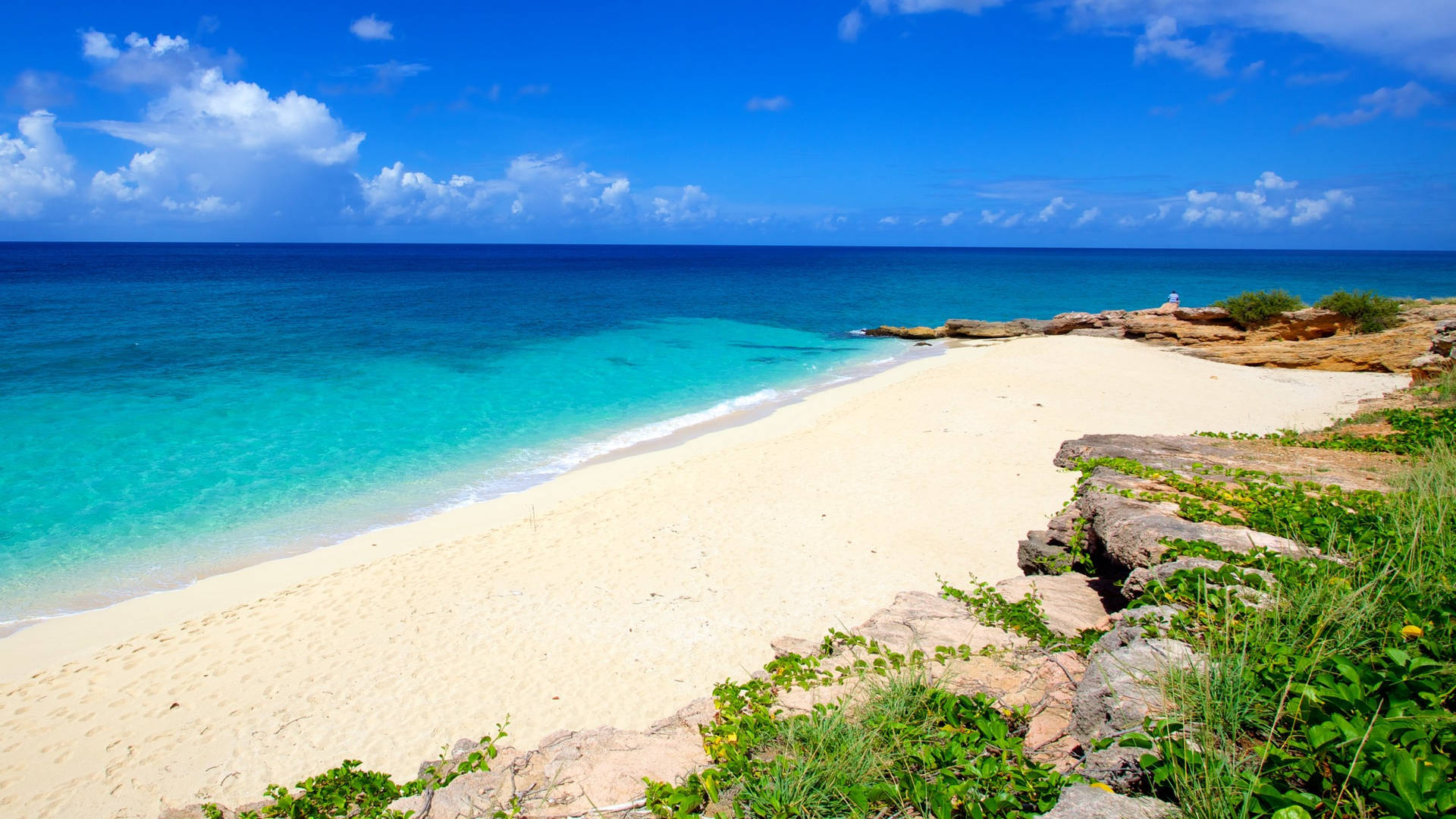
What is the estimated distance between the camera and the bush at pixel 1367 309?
24594 mm

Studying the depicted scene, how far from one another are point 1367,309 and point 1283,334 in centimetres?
249

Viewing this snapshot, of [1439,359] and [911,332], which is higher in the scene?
[1439,359]

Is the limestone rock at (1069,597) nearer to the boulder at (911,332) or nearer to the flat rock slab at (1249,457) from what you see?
the flat rock slab at (1249,457)

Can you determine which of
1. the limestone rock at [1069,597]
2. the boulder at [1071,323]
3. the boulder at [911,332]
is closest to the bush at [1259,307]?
the boulder at [1071,323]

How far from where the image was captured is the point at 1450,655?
3584mm

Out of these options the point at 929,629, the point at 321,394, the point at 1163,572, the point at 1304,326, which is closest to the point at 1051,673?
the point at 1163,572

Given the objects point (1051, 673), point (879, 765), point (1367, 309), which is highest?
point (1367, 309)

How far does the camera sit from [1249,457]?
869 centimetres

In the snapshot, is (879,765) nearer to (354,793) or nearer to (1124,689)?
(1124,689)

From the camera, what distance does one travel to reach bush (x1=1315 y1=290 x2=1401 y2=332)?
24.6m

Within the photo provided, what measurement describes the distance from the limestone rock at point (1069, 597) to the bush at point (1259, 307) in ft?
87.6

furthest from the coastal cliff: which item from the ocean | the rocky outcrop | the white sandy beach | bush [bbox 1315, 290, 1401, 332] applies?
bush [bbox 1315, 290, 1401, 332]

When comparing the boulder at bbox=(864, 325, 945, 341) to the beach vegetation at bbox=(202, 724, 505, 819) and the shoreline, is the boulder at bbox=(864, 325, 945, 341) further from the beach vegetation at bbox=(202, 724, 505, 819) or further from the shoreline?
the beach vegetation at bbox=(202, 724, 505, 819)

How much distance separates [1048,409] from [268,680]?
17192 millimetres
